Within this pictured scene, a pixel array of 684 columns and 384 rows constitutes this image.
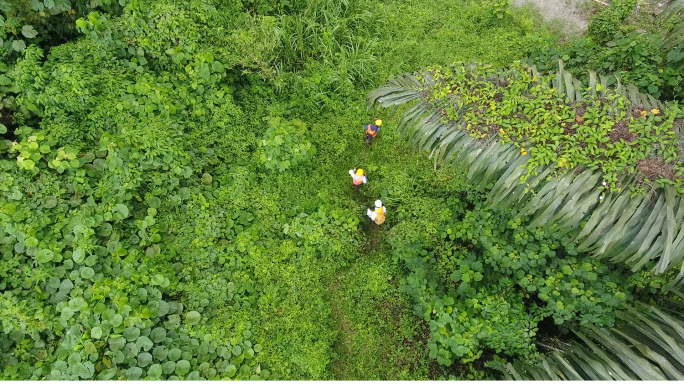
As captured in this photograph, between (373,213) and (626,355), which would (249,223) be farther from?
(626,355)

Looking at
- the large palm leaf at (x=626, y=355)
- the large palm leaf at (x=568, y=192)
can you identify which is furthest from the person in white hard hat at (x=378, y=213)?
the large palm leaf at (x=626, y=355)

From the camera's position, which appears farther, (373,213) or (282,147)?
(282,147)

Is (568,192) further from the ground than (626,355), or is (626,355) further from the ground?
(568,192)

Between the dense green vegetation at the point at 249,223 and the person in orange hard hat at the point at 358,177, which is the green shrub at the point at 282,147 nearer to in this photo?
the dense green vegetation at the point at 249,223

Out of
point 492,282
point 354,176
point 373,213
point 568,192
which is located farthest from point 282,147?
point 568,192

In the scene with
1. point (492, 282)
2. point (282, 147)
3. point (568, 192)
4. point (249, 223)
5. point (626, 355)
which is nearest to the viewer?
point (626, 355)
